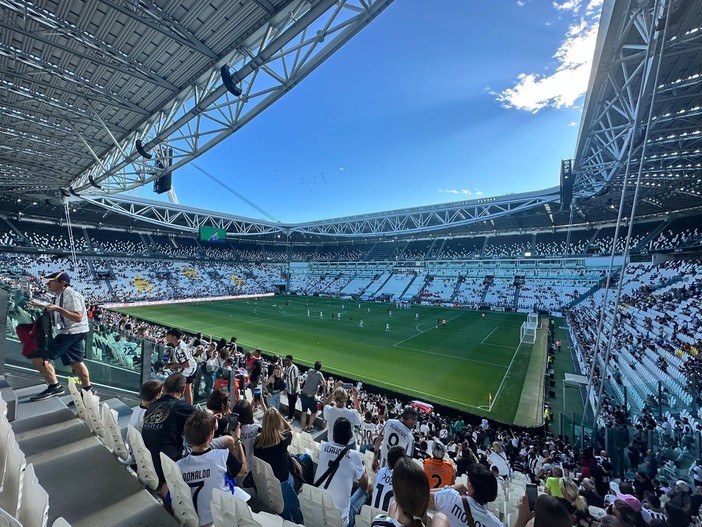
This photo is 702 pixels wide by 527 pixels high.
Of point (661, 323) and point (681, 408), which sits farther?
point (661, 323)

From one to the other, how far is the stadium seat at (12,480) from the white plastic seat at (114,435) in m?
1.16

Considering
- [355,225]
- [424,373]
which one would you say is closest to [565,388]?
[424,373]

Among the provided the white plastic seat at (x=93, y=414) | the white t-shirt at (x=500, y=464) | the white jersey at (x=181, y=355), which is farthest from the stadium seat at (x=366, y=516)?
the white t-shirt at (x=500, y=464)

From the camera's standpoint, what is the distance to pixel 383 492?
115 inches

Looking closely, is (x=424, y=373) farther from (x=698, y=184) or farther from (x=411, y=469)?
(x=698, y=184)

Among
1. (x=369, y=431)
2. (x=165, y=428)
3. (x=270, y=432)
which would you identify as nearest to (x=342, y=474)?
(x=270, y=432)

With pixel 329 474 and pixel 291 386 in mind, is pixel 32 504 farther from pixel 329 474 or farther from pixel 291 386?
pixel 291 386

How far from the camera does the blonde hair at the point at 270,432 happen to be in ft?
10.4

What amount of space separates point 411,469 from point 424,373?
58.7 ft

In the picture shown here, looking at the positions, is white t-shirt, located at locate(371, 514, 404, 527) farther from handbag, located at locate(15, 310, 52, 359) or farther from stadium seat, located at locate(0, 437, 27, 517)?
handbag, located at locate(15, 310, 52, 359)

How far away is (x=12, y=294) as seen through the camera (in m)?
7.54

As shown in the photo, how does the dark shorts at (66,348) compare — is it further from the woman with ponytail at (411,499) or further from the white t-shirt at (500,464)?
the white t-shirt at (500,464)

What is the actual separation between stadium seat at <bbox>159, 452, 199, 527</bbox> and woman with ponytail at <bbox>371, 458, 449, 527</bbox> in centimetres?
157

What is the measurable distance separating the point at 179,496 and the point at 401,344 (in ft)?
76.6
